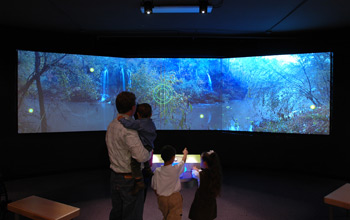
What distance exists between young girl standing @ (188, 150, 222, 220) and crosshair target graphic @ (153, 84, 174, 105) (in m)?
3.56

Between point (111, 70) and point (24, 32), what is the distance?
193cm

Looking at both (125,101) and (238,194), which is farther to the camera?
(238,194)

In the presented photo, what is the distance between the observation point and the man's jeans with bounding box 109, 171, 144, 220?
80.4 inches

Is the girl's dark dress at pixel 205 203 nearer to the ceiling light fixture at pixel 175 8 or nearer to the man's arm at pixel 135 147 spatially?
the man's arm at pixel 135 147

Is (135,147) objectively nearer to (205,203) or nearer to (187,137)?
(205,203)

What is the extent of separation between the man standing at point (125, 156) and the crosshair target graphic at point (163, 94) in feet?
12.6

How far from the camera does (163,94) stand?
5.96 metres

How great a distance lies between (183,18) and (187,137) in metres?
2.88

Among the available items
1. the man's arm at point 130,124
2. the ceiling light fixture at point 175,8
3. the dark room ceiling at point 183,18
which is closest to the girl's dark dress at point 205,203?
the man's arm at point 130,124

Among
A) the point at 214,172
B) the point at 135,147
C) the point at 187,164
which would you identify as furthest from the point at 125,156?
the point at 187,164

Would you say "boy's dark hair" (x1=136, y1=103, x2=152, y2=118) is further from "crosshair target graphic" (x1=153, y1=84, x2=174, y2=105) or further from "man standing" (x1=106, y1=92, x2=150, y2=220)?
"crosshair target graphic" (x1=153, y1=84, x2=174, y2=105)

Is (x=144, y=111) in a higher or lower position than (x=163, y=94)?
lower

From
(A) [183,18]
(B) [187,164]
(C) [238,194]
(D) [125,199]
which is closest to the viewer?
(D) [125,199]

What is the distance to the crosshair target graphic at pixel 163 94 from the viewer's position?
593 centimetres
